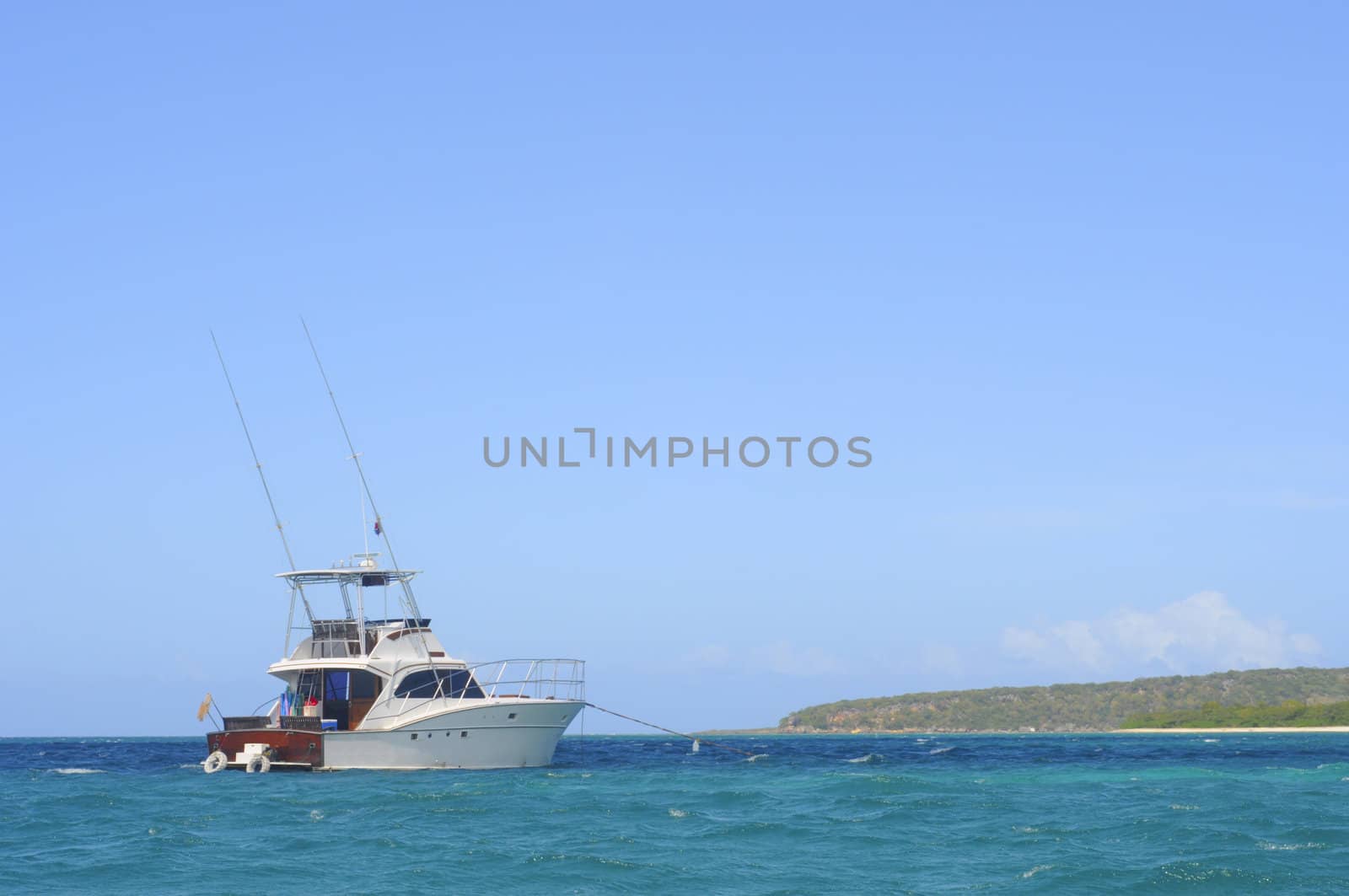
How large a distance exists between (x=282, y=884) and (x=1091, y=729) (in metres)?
150

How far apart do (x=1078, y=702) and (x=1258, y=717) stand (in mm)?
45986

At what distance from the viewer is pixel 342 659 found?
4934 centimetres

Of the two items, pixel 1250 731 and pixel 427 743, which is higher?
pixel 427 743

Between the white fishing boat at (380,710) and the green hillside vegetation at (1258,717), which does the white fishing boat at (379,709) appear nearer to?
the white fishing boat at (380,710)

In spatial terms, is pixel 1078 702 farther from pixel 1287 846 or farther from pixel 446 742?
pixel 1287 846

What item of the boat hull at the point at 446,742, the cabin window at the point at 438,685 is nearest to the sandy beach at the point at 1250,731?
the boat hull at the point at 446,742

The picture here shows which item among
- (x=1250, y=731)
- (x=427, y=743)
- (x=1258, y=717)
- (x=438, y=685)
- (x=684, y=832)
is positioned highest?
(x=438, y=685)

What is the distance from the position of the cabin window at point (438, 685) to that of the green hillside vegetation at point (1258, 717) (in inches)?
3892

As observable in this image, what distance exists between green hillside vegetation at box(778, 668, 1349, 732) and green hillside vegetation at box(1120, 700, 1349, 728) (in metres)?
18.2

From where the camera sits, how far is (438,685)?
48.3m

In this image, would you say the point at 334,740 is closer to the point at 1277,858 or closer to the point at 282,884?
the point at 282,884

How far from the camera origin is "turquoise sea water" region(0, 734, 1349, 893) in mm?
25156

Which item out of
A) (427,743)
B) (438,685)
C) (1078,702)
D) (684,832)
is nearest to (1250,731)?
(1078,702)

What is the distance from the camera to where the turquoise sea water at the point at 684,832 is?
25.2 metres
